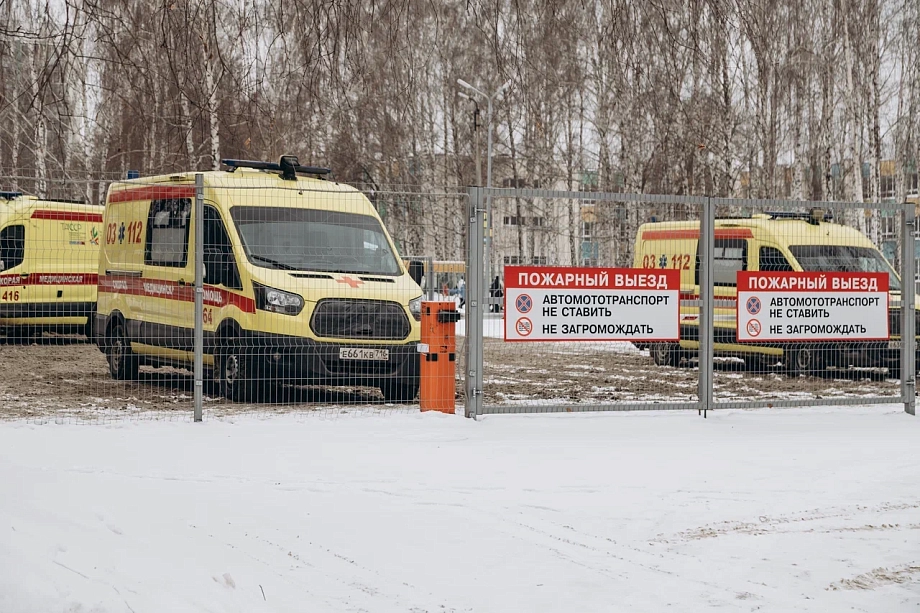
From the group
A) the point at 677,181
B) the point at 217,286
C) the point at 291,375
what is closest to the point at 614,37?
the point at 291,375

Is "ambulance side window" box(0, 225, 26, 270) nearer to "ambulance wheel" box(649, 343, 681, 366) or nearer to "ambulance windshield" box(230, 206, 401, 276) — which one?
"ambulance windshield" box(230, 206, 401, 276)

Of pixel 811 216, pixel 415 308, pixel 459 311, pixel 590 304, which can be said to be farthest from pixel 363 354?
pixel 811 216

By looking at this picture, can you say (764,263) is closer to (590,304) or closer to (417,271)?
(590,304)

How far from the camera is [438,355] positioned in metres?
11.2

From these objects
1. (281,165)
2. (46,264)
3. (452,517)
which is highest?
(281,165)

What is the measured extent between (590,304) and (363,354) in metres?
2.31

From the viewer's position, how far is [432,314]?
11.2m

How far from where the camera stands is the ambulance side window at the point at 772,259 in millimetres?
13154

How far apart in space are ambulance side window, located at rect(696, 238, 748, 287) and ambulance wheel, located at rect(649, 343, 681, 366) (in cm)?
72

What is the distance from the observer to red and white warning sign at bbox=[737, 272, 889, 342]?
460 inches

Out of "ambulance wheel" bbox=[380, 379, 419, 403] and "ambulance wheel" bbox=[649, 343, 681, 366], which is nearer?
"ambulance wheel" bbox=[649, 343, 681, 366]

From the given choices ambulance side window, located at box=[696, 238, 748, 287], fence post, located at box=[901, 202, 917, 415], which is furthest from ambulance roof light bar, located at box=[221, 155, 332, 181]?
fence post, located at box=[901, 202, 917, 415]

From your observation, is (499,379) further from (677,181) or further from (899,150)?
(899,150)

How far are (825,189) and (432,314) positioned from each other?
71.0 feet
